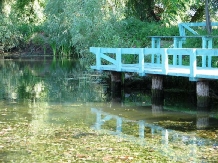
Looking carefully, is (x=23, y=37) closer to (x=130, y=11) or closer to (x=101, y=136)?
(x=130, y=11)

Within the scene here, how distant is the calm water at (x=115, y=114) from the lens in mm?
9406

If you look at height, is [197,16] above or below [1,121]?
above

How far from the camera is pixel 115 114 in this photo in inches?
526

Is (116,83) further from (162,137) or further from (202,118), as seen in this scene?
(162,137)

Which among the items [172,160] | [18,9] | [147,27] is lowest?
[172,160]

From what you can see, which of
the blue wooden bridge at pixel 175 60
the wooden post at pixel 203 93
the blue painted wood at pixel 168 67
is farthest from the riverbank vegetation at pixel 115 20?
the wooden post at pixel 203 93

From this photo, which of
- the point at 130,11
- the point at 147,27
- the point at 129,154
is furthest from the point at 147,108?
the point at 130,11

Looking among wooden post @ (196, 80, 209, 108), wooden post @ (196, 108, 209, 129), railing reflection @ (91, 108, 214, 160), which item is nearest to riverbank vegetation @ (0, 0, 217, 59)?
wooden post @ (196, 80, 209, 108)

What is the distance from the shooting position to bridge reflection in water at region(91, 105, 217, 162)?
8.85 meters

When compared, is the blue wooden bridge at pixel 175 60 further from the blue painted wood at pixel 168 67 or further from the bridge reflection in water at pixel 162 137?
the bridge reflection in water at pixel 162 137

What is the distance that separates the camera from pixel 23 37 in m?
42.7

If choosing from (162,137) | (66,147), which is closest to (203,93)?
(162,137)

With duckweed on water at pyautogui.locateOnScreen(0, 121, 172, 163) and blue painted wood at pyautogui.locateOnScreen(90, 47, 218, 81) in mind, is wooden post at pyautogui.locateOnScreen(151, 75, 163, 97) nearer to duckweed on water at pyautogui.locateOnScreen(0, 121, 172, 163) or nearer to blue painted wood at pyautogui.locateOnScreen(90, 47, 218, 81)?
blue painted wood at pyautogui.locateOnScreen(90, 47, 218, 81)

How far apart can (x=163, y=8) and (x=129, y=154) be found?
18.4 metres
